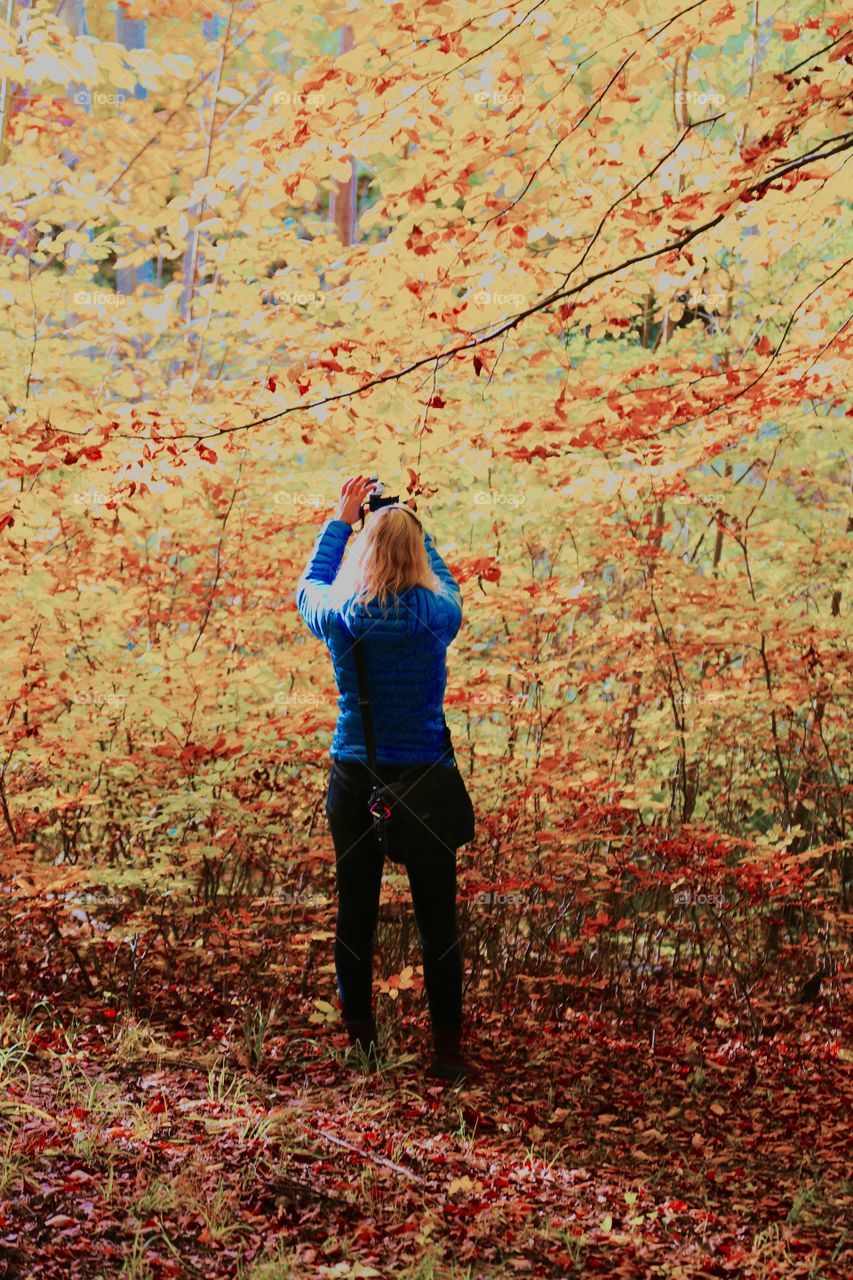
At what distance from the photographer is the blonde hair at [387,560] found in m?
3.04

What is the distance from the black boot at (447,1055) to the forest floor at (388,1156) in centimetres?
5

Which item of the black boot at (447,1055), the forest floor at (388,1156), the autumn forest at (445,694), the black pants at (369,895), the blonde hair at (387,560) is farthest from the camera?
the black boot at (447,1055)

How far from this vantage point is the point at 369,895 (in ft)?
10.8

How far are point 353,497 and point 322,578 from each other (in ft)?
0.98

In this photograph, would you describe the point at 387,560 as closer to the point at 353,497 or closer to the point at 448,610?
the point at 448,610

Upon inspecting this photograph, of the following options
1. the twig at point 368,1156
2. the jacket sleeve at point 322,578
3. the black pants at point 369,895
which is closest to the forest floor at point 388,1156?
the twig at point 368,1156

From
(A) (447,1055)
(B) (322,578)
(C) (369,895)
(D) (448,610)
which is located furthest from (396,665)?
(A) (447,1055)

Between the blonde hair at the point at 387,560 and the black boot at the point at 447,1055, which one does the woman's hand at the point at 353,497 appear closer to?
the blonde hair at the point at 387,560

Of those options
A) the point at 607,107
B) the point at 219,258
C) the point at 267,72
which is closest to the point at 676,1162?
the point at 607,107

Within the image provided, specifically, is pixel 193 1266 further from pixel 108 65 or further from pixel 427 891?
pixel 108 65

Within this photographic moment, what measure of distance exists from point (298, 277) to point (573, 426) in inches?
95.8

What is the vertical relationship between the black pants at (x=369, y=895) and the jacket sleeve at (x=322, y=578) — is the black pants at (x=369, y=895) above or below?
below

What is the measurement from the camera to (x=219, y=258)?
197 inches

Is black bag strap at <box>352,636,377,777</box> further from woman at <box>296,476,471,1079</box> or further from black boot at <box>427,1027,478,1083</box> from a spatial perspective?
black boot at <box>427,1027,478,1083</box>
